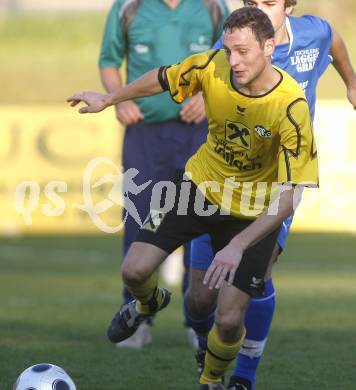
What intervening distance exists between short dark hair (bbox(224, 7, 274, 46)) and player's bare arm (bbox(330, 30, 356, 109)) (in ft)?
3.77

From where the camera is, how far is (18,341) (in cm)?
772

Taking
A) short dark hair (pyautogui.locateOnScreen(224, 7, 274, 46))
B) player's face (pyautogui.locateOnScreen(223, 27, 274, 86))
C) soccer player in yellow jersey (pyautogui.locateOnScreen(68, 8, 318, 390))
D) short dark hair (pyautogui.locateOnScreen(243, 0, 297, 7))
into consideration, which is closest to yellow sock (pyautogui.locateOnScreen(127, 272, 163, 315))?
soccer player in yellow jersey (pyautogui.locateOnScreen(68, 8, 318, 390))

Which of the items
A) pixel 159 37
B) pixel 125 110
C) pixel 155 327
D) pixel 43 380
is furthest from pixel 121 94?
pixel 155 327

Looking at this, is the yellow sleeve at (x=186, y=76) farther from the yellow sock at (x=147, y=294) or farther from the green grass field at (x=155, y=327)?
the green grass field at (x=155, y=327)

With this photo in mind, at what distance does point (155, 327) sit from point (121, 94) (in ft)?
10.3

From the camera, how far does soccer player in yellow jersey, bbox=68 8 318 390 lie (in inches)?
213

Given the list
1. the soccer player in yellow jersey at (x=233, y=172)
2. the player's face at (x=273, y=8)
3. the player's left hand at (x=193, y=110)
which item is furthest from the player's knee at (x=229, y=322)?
the player's left hand at (x=193, y=110)

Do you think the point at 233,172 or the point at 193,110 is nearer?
the point at 233,172

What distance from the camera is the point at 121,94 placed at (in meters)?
6.00

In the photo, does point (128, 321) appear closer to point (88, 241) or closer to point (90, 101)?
point (90, 101)

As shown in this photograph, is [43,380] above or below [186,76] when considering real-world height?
below

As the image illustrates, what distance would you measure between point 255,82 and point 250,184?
1.90 ft

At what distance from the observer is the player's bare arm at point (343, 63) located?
659cm

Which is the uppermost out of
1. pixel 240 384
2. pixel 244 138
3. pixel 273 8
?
pixel 273 8
